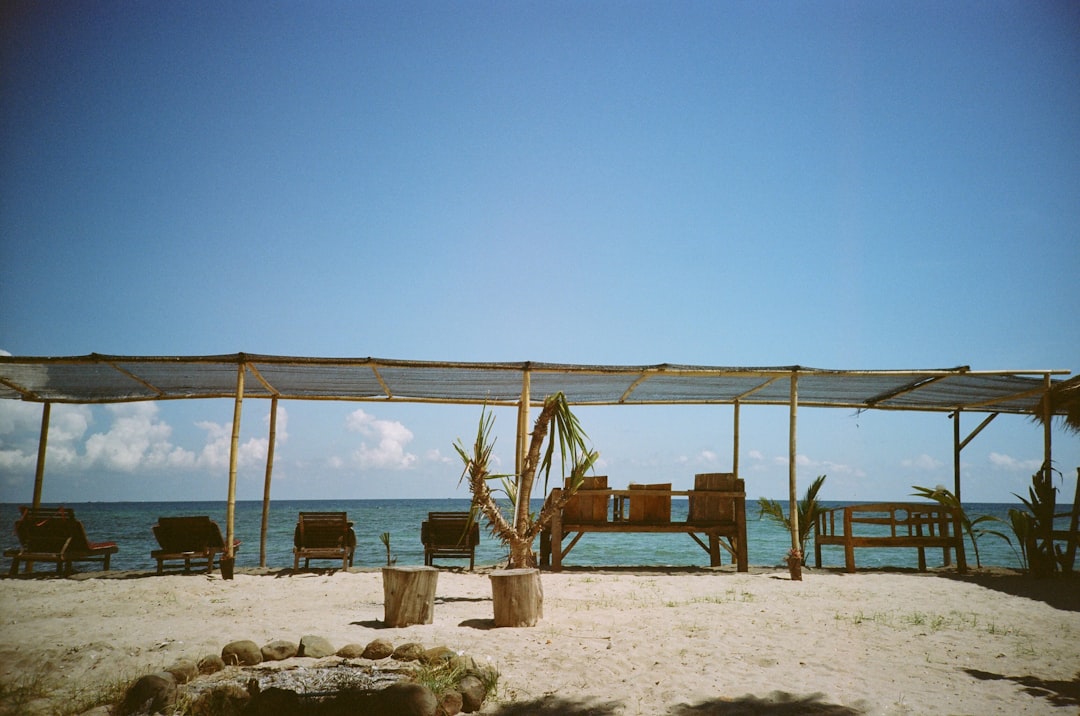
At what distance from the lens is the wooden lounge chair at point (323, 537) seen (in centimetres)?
899

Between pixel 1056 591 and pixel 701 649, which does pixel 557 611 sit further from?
pixel 1056 591

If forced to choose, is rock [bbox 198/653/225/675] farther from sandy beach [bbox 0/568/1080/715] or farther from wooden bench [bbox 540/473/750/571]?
wooden bench [bbox 540/473/750/571]

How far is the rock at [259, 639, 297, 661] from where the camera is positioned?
14.4 feet

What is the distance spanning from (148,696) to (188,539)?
19.6ft

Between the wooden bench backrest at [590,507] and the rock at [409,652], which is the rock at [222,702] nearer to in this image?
the rock at [409,652]

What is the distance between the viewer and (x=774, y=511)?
10125mm

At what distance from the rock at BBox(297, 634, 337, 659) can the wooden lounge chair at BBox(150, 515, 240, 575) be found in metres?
4.67

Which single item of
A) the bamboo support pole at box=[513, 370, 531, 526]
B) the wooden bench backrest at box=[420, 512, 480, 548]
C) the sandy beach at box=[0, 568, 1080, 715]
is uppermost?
the bamboo support pole at box=[513, 370, 531, 526]

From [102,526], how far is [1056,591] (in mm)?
46910

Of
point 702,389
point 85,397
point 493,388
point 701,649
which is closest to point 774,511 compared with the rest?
point 702,389

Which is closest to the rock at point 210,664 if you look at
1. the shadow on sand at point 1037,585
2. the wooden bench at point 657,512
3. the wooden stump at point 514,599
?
the wooden stump at point 514,599

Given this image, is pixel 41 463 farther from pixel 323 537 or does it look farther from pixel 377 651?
pixel 377 651

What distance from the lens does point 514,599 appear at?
18.3ft

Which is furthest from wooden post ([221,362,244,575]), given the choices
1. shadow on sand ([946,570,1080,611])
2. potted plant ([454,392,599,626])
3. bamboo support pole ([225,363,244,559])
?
shadow on sand ([946,570,1080,611])
